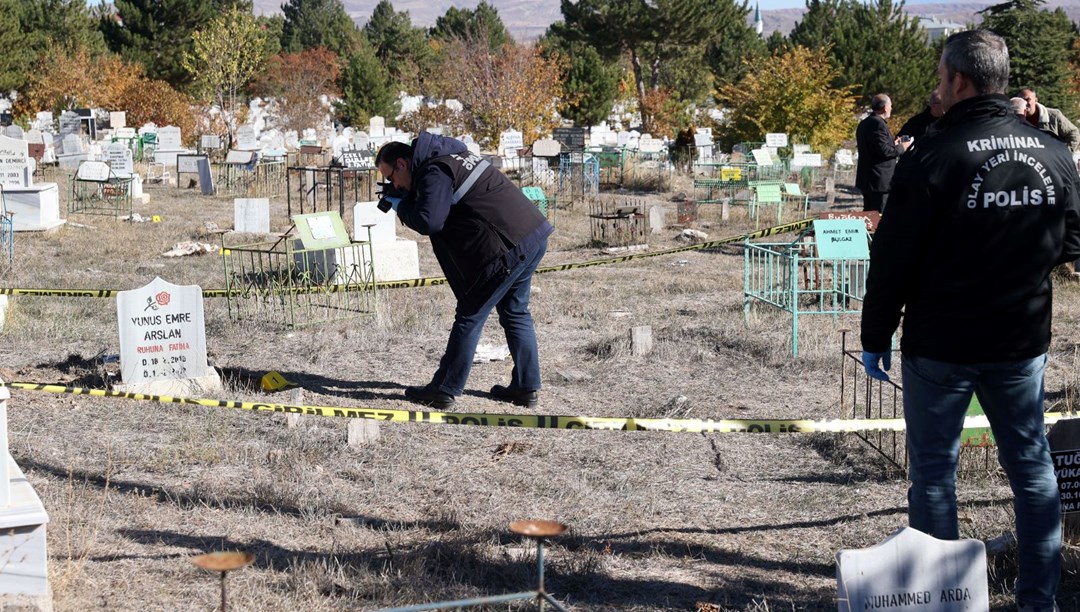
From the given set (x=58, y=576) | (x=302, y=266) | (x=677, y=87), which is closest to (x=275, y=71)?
(x=677, y=87)

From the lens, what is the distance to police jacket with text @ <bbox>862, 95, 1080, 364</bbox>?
10.2 ft

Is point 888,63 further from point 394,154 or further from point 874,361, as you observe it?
point 874,361

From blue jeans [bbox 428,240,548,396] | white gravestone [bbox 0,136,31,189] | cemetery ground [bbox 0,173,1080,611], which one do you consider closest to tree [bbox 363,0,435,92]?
white gravestone [bbox 0,136,31,189]

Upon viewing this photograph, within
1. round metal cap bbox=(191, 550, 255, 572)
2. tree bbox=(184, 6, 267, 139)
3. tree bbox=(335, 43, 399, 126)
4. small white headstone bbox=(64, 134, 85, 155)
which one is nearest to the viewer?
round metal cap bbox=(191, 550, 255, 572)

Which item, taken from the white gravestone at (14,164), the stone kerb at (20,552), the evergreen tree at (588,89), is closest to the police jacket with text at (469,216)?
the stone kerb at (20,552)

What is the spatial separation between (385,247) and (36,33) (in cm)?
3683

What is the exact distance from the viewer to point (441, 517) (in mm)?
4691

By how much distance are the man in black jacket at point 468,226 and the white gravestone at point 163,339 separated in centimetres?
148

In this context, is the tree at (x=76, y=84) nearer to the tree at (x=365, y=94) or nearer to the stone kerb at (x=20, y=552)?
the tree at (x=365, y=94)

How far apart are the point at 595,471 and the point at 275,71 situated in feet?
149

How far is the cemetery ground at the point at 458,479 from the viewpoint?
157 inches

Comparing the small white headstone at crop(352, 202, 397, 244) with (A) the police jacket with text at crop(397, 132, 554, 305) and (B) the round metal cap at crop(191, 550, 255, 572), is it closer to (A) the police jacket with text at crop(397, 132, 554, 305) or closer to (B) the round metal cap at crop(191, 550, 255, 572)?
(A) the police jacket with text at crop(397, 132, 554, 305)

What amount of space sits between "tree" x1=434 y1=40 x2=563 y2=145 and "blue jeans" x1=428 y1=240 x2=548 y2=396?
2404 centimetres

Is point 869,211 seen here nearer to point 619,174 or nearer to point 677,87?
point 619,174
